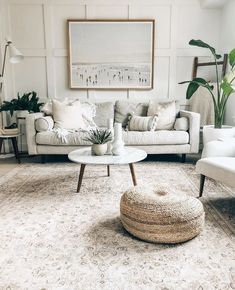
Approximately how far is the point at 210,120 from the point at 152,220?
9.39 ft

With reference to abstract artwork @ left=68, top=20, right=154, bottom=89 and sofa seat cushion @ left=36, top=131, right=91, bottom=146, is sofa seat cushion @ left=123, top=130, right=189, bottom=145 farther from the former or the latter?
abstract artwork @ left=68, top=20, right=154, bottom=89

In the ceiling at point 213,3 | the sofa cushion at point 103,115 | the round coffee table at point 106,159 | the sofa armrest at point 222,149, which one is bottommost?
the round coffee table at point 106,159

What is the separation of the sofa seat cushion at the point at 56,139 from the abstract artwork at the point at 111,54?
1.14m

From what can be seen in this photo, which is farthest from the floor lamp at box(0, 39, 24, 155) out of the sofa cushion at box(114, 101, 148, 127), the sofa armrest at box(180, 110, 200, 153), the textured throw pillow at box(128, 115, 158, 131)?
the sofa armrest at box(180, 110, 200, 153)

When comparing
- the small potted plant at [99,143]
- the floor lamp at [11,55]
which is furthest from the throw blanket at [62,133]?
the floor lamp at [11,55]

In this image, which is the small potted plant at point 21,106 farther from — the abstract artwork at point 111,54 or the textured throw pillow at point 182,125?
the textured throw pillow at point 182,125

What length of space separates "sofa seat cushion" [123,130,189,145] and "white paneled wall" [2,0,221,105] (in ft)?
3.46

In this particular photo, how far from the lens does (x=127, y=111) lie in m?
4.09

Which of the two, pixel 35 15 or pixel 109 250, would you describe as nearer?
pixel 109 250

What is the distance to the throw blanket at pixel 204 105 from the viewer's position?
4.13 metres

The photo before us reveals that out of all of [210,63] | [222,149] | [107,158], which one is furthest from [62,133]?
[210,63]

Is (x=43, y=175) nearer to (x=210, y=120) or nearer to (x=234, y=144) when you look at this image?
(x=234, y=144)

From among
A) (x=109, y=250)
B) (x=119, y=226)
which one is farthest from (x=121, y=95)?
(x=109, y=250)

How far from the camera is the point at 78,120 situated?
383cm
